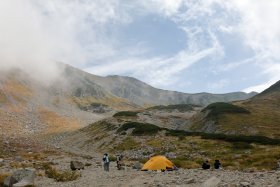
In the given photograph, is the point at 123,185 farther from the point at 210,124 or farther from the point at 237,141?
the point at 210,124

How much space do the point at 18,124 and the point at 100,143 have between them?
98460 millimetres

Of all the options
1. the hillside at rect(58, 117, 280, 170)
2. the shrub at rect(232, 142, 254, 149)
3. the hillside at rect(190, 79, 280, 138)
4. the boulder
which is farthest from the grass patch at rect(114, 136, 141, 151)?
the boulder

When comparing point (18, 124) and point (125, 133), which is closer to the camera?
point (125, 133)

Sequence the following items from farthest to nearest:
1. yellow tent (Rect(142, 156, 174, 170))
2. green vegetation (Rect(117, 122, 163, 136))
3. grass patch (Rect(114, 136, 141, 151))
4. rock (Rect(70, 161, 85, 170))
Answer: green vegetation (Rect(117, 122, 163, 136))
grass patch (Rect(114, 136, 141, 151))
rock (Rect(70, 161, 85, 170))
yellow tent (Rect(142, 156, 174, 170))

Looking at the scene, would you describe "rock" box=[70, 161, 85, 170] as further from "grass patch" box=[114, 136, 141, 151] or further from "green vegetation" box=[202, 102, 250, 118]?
"green vegetation" box=[202, 102, 250, 118]

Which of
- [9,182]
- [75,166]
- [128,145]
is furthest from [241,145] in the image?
[9,182]

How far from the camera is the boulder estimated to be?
104 ft

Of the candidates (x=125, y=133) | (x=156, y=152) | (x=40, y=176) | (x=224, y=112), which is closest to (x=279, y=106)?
(x=224, y=112)

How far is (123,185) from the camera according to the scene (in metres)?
31.8

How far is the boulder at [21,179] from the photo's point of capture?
1252 inches

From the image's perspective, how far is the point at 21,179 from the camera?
32.5 metres

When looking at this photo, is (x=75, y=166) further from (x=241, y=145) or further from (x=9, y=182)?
(x=241, y=145)

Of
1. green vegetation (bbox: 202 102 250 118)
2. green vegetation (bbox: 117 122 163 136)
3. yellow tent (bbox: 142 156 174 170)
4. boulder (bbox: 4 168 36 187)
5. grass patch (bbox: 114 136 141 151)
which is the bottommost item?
yellow tent (bbox: 142 156 174 170)

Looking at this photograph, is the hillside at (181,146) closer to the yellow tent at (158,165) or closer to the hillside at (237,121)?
the yellow tent at (158,165)
